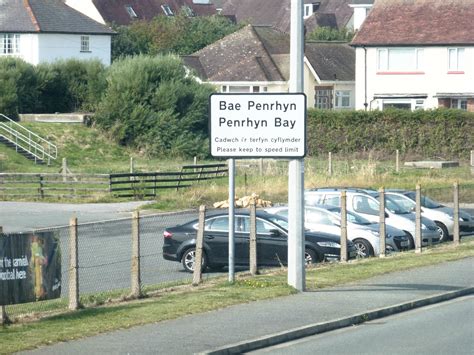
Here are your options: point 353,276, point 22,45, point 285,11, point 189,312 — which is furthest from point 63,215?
point 285,11

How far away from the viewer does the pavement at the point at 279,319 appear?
13500mm

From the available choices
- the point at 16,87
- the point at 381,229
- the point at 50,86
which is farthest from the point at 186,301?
Result: the point at 50,86

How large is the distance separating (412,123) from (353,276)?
44105 mm

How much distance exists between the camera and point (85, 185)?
154 feet

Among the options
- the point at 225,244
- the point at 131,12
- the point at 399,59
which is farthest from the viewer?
the point at 131,12

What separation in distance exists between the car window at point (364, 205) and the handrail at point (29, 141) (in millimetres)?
31370

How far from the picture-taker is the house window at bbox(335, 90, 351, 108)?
84.3 meters

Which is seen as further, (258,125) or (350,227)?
(350,227)

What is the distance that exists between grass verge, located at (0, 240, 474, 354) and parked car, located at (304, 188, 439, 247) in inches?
163

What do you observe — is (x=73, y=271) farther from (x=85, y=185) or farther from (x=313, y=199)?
(x=85, y=185)

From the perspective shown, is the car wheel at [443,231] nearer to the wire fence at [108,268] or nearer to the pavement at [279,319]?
the wire fence at [108,268]

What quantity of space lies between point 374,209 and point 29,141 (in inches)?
1308

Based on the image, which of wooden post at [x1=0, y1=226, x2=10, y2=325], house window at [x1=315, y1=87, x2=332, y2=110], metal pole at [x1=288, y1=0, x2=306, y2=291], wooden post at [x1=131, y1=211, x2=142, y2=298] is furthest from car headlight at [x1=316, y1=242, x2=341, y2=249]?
house window at [x1=315, y1=87, x2=332, y2=110]

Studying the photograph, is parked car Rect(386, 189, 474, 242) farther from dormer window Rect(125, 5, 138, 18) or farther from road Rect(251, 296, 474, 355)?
dormer window Rect(125, 5, 138, 18)
